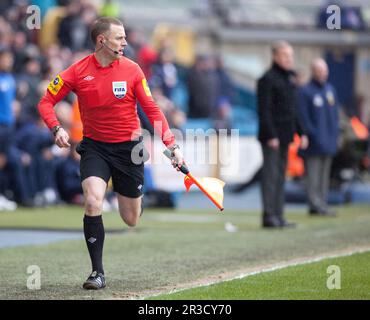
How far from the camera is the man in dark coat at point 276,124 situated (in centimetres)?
1558

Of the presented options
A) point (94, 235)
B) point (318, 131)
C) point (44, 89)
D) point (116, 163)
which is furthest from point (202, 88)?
point (94, 235)

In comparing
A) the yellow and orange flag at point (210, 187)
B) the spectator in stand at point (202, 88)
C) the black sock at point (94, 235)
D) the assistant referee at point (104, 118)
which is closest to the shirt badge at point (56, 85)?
the assistant referee at point (104, 118)

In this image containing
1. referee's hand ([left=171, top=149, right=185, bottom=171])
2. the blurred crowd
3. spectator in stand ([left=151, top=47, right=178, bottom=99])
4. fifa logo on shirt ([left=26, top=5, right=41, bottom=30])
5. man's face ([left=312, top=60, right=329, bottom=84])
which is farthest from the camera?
spectator in stand ([left=151, top=47, right=178, bottom=99])

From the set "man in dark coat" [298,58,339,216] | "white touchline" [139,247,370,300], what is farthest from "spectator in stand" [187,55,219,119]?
"white touchline" [139,247,370,300]

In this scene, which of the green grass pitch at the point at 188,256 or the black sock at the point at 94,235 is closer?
the green grass pitch at the point at 188,256

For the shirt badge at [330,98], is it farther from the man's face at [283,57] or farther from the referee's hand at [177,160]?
the referee's hand at [177,160]

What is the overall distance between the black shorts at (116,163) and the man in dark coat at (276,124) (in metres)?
5.87

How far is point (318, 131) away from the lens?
18.1 m

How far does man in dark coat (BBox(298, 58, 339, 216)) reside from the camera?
59.2 feet

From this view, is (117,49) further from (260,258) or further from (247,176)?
(247,176)

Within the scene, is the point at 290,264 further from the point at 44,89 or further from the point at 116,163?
the point at 44,89

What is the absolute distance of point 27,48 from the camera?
824 inches

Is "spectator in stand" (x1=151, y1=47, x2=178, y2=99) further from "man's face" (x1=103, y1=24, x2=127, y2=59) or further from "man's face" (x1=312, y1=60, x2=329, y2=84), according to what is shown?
"man's face" (x1=103, y1=24, x2=127, y2=59)

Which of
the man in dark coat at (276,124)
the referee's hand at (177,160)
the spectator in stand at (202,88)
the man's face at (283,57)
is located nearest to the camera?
the referee's hand at (177,160)
